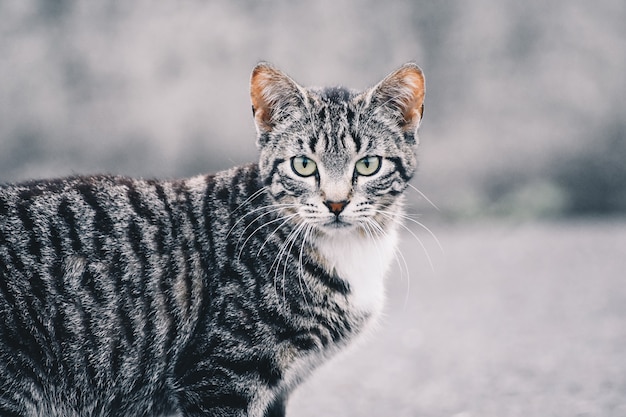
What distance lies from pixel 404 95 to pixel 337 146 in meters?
0.43

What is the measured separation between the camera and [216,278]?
313 cm

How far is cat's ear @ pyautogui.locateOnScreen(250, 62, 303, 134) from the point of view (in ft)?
10.8

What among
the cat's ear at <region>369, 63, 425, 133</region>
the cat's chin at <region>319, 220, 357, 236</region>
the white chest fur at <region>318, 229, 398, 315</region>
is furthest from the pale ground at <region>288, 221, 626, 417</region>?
the cat's ear at <region>369, 63, 425, 133</region>

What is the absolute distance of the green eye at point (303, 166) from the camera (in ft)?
10.6

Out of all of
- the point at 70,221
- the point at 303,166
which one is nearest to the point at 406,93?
the point at 303,166

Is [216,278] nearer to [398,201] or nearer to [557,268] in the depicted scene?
[398,201]

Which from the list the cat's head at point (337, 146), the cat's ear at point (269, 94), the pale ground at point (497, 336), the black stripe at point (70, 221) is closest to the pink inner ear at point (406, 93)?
the cat's head at point (337, 146)

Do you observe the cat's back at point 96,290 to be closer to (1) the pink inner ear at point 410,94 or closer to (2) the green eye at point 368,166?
(2) the green eye at point 368,166

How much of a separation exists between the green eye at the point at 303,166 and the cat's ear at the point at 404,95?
42 centimetres

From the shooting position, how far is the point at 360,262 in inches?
131

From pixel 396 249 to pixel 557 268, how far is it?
4.53 m

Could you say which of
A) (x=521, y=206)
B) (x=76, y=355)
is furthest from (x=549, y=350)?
(x=521, y=206)

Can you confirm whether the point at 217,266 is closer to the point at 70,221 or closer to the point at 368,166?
the point at 70,221

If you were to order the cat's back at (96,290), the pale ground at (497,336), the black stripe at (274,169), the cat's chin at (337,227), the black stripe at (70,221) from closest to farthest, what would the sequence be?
the cat's back at (96,290) → the black stripe at (70,221) → the cat's chin at (337,227) → the black stripe at (274,169) → the pale ground at (497,336)
